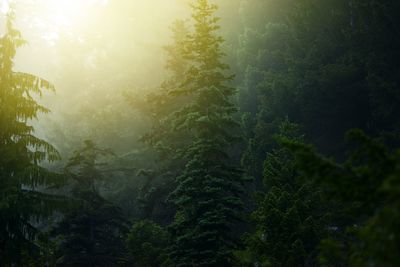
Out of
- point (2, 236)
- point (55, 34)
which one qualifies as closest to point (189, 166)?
point (2, 236)

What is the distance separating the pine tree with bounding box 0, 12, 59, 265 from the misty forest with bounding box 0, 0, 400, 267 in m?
0.05

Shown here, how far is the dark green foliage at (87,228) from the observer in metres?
25.6

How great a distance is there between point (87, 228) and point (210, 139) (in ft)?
34.4

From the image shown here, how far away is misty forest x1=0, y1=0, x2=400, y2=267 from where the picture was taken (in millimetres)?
14578

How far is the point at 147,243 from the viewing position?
78.5ft

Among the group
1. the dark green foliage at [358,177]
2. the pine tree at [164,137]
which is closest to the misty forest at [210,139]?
the dark green foliage at [358,177]

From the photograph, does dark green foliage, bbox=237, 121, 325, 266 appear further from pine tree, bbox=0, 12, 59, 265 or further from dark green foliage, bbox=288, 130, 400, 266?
dark green foliage, bbox=288, 130, 400, 266

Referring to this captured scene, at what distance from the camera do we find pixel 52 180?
15992 millimetres

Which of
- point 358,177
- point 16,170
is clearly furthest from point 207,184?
point 358,177

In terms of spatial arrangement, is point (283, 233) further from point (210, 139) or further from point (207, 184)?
point (210, 139)

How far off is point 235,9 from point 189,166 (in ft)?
135

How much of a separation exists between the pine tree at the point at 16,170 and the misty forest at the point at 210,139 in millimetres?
48

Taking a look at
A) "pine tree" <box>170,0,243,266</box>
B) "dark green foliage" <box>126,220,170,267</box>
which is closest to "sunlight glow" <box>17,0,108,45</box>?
"dark green foliage" <box>126,220,170,267</box>

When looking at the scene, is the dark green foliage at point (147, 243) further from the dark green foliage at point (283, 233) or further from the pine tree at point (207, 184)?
the dark green foliage at point (283, 233)
